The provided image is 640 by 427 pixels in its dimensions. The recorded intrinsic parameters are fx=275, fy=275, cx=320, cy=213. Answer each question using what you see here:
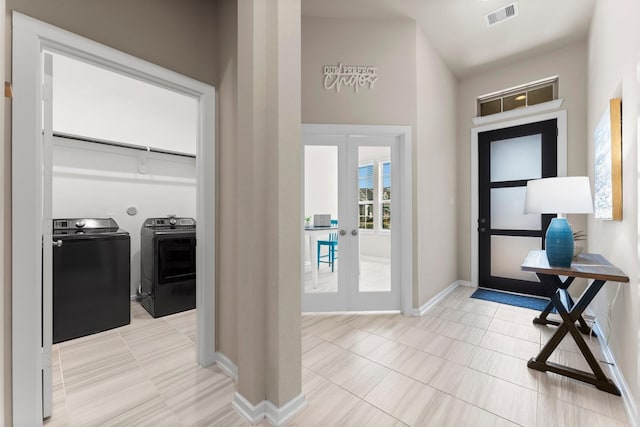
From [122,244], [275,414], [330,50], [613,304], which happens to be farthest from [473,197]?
[122,244]

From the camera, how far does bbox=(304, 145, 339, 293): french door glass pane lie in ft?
9.62

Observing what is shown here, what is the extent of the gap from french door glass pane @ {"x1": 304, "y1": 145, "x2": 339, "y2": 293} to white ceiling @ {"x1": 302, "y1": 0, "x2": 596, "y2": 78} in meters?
1.38

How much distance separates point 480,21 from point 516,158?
1.76m

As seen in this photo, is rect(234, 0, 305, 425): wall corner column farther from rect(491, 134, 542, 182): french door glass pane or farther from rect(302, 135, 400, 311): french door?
rect(491, 134, 542, 182): french door glass pane

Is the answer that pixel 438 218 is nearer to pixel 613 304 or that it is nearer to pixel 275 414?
pixel 613 304

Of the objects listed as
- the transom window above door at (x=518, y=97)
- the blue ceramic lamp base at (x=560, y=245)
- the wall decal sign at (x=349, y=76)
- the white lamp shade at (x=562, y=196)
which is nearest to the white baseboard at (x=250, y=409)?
the blue ceramic lamp base at (x=560, y=245)

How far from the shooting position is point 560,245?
1927 millimetres

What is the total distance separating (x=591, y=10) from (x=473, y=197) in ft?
7.25

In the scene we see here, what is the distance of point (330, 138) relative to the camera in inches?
115

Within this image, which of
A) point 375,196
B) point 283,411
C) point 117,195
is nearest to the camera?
point 283,411

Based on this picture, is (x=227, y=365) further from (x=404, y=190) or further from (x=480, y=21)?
(x=480, y=21)

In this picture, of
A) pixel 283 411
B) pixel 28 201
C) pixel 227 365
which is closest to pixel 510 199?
pixel 283 411

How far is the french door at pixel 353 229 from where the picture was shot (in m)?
2.96

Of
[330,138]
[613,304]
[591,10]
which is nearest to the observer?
[613,304]
